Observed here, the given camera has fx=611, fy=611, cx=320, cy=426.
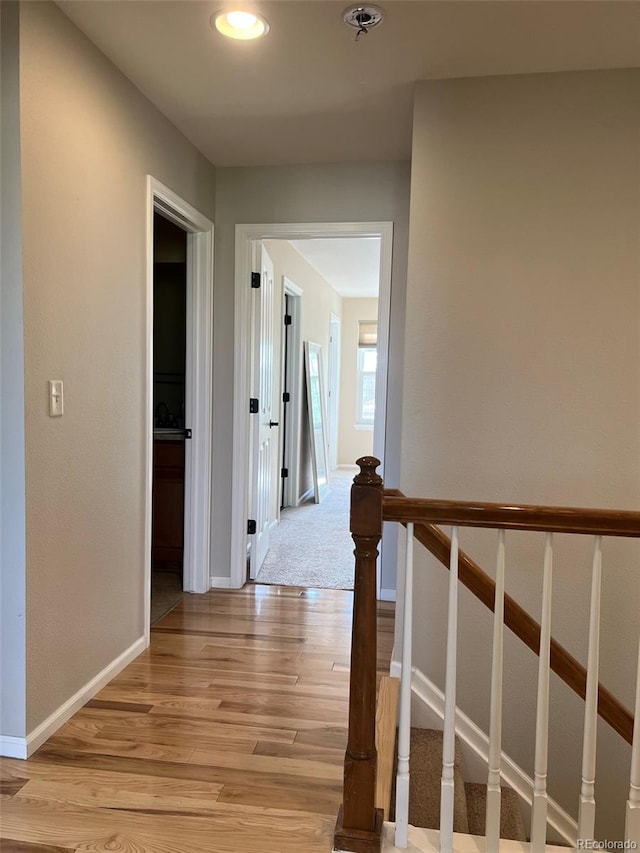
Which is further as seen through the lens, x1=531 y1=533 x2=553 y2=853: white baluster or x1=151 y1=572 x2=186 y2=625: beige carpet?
x1=151 y1=572 x2=186 y2=625: beige carpet

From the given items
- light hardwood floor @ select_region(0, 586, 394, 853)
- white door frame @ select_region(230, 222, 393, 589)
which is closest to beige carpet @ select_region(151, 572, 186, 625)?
light hardwood floor @ select_region(0, 586, 394, 853)

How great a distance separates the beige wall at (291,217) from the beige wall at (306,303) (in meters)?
1.06

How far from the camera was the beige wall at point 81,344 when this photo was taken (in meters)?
1.99

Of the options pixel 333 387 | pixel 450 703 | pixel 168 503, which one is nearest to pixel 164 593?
pixel 168 503

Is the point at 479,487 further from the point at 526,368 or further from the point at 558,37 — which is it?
the point at 558,37

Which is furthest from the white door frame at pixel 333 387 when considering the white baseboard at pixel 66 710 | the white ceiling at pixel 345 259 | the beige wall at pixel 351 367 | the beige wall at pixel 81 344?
the white baseboard at pixel 66 710

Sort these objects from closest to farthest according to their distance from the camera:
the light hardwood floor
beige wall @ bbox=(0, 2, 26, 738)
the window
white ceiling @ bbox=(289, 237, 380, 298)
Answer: the light hardwood floor → beige wall @ bbox=(0, 2, 26, 738) → white ceiling @ bbox=(289, 237, 380, 298) → the window

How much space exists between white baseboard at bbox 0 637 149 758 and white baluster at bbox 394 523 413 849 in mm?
1261

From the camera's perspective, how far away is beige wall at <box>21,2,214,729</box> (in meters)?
1.99

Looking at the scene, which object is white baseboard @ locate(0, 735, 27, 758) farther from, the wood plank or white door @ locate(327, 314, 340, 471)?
white door @ locate(327, 314, 340, 471)

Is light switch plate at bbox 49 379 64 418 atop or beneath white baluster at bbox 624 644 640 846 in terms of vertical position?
atop

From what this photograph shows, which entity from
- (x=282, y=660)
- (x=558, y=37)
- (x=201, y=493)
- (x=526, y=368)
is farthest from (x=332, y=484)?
(x=558, y=37)

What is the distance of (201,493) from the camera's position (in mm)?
3578

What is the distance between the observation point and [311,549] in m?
4.66
